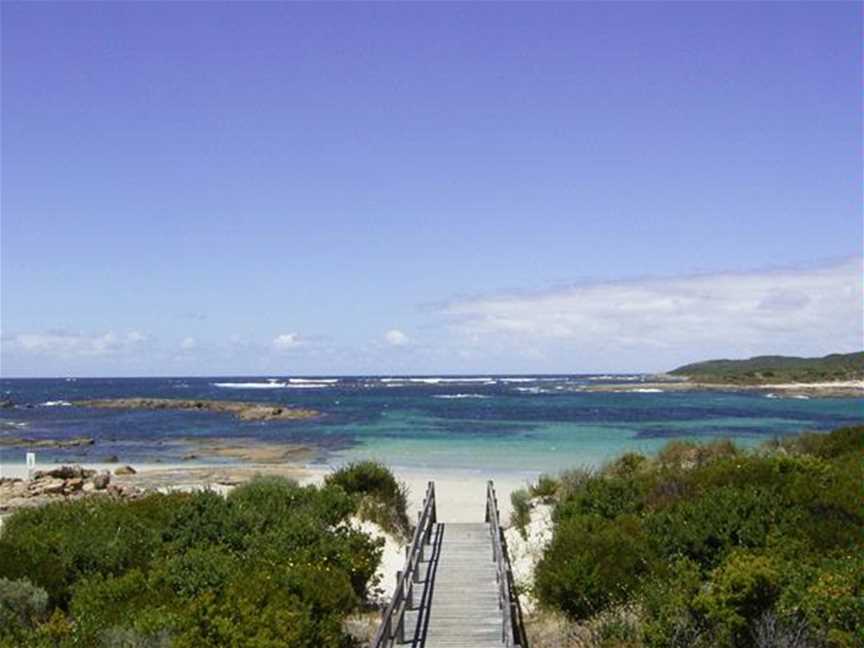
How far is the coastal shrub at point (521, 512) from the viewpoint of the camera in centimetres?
2272

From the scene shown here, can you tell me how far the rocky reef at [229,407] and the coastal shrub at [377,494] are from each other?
2311 inches

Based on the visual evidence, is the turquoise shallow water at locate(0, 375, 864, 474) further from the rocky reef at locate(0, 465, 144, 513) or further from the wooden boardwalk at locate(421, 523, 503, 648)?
the wooden boardwalk at locate(421, 523, 503, 648)

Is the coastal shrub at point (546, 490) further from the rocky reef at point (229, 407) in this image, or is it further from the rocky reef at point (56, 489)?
the rocky reef at point (229, 407)

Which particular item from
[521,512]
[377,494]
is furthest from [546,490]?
[377,494]

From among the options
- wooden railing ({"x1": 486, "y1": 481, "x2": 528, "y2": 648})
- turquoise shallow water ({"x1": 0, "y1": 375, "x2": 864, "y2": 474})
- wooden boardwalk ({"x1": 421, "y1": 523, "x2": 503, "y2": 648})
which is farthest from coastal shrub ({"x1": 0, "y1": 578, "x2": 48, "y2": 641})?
turquoise shallow water ({"x1": 0, "y1": 375, "x2": 864, "y2": 474})

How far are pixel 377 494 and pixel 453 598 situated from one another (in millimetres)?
8647

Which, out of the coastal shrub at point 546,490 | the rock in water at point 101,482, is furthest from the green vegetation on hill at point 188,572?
the rock in water at point 101,482

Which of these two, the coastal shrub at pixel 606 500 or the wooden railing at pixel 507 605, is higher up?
the coastal shrub at pixel 606 500

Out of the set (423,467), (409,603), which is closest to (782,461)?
(409,603)

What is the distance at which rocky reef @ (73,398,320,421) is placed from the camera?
86.1 m

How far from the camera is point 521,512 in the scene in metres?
24.2

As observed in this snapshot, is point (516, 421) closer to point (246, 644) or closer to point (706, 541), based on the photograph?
point (706, 541)

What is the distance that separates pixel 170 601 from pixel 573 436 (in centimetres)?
4845

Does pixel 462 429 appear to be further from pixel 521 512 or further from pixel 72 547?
pixel 72 547
